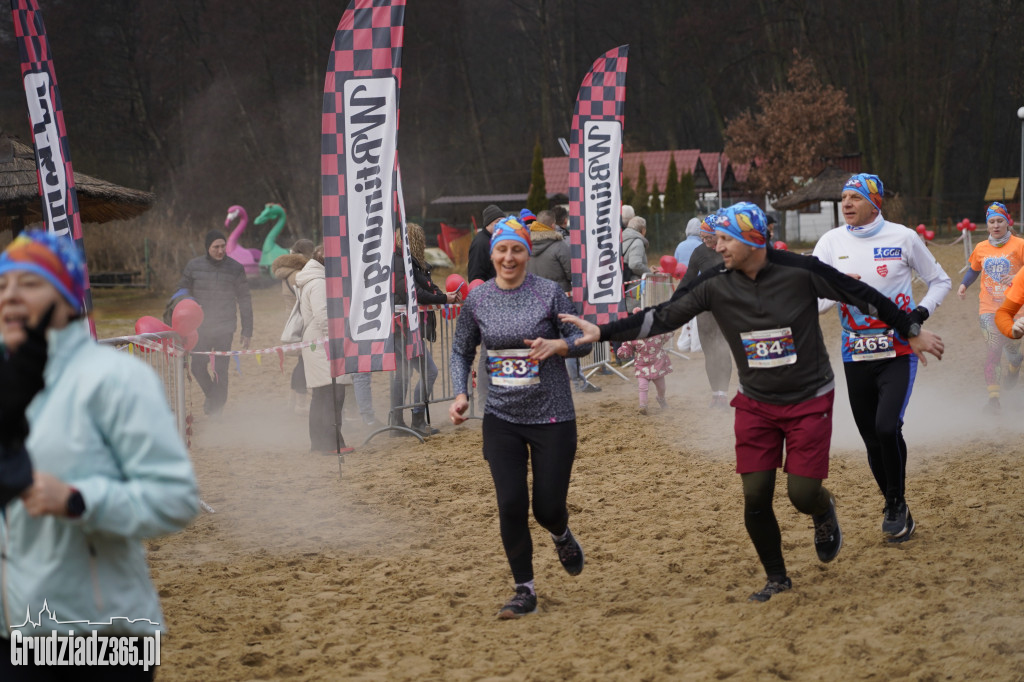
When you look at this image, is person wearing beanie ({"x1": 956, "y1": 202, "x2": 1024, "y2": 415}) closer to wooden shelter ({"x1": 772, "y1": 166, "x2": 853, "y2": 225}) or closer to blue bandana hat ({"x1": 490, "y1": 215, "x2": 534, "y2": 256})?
blue bandana hat ({"x1": 490, "y1": 215, "x2": 534, "y2": 256})

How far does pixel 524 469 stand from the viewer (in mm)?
5113

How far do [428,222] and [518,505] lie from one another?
127ft

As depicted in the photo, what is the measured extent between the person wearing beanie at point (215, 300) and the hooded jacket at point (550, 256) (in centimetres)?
328

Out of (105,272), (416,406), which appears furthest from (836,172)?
(416,406)

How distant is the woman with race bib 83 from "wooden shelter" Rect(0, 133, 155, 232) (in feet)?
22.8

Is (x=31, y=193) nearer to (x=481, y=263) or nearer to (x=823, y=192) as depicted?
(x=481, y=263)

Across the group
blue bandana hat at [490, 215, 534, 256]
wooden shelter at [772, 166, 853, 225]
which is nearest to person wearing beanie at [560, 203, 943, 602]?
blue bandana hat at [490, 215, 534, 256]

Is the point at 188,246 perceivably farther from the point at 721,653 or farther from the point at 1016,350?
the point at 721,653

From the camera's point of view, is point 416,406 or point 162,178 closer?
point 416,406

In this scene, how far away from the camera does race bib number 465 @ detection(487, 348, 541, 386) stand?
16.5ft

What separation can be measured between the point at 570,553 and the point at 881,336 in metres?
2.19

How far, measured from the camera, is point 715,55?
5234cm

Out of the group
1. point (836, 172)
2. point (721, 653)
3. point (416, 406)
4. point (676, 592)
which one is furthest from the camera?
point (836, 172)

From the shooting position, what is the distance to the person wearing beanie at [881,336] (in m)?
5.91
